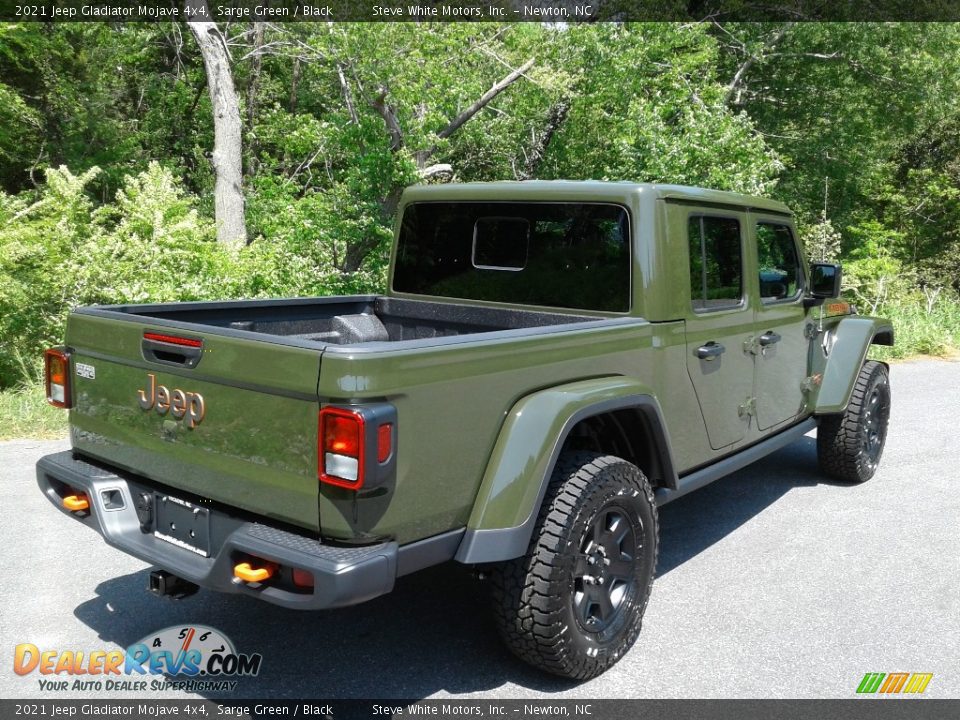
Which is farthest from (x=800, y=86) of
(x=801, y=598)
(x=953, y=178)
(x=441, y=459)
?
(x=441, y=459)

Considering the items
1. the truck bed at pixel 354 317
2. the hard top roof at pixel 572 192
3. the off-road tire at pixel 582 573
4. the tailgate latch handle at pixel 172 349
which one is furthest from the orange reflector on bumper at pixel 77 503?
the hard top roof at pixel 572 192

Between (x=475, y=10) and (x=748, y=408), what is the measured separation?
1415cm

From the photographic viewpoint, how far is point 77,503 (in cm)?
324

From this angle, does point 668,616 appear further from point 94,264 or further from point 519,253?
point 94,264

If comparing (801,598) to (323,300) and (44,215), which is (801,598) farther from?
(44,215)

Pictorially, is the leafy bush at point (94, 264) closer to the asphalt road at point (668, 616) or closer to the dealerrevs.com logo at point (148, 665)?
the asphalt road at point (668, 616)

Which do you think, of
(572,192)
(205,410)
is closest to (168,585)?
(205,410)

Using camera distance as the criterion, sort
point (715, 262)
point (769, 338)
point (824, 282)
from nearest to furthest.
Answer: point (715, 262)
point (769, 338)
point (824, 282)

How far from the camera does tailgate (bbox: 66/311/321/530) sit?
8.40 ft

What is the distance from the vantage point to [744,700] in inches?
120

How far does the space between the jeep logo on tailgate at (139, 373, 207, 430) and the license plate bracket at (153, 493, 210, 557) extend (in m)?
0.30

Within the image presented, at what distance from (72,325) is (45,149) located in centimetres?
1809

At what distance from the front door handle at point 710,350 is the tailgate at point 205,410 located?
80.8 inches

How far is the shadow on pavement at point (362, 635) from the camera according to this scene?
124 inches
